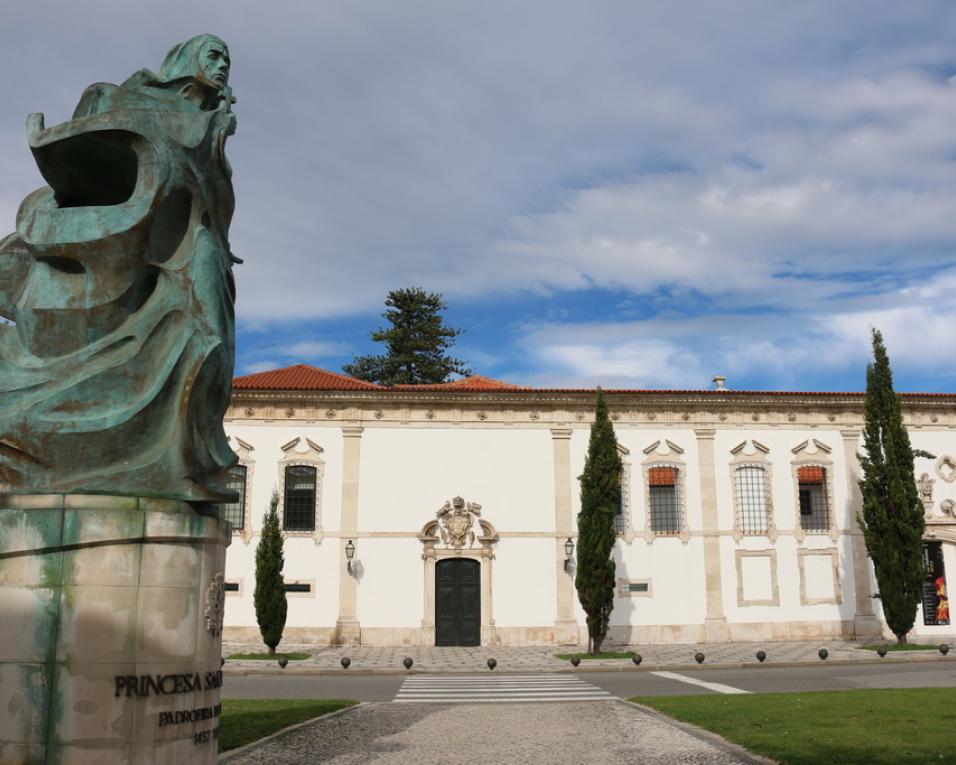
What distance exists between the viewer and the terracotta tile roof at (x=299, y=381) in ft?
85.0

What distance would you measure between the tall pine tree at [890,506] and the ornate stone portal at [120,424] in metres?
21.0

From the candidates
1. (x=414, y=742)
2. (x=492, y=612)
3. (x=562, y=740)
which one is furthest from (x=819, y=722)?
(x=492, y=612)

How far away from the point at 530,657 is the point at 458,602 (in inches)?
148

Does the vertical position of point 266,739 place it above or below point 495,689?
above

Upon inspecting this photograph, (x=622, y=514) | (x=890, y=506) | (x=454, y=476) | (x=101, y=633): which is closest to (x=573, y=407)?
(x=622, y=514)

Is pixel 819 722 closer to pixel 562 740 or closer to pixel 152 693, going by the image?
pixel 562 740

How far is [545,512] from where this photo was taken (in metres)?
25.9

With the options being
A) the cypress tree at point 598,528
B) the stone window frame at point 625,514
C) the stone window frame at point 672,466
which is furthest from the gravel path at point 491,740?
the stone window frame at point 672,466

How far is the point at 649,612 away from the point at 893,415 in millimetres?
8800

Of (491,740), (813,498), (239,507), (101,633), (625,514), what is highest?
(813,498)

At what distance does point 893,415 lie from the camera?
967 inches

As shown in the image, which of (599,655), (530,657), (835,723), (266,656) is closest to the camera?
(835,723)

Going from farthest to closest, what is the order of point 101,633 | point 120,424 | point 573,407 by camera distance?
1. point 573,407
2. point 120,424
3. point 101,633

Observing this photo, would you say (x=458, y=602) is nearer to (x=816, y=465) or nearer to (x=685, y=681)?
(x=685, y=681)
